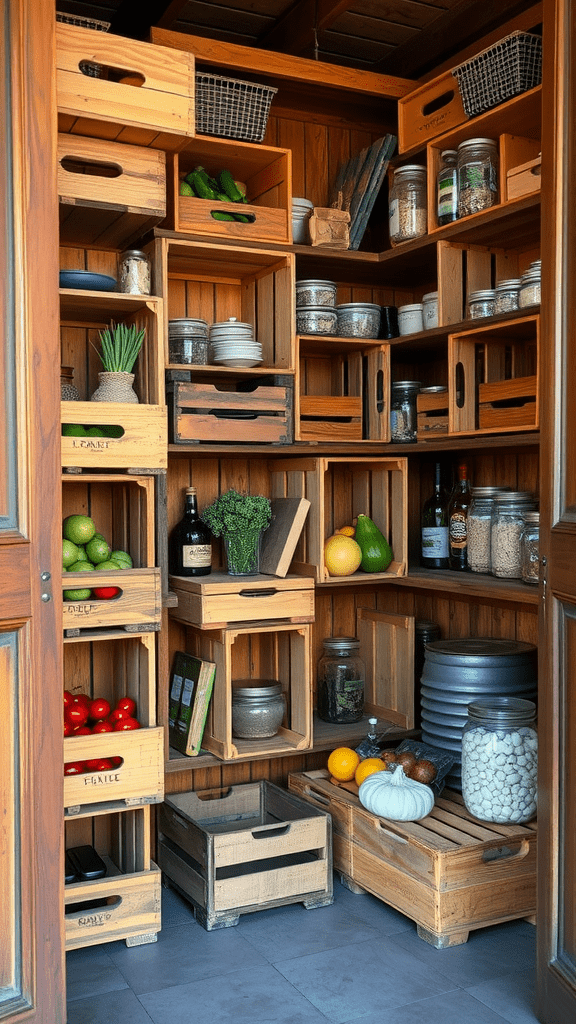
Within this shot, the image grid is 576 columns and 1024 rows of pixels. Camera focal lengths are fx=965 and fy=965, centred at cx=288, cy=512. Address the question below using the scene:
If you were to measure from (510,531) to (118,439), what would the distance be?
1148 mm

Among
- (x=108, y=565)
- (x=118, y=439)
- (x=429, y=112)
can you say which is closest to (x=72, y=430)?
(x=118, y=439)

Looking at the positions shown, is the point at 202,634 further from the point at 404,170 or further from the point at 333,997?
the point at 404,170

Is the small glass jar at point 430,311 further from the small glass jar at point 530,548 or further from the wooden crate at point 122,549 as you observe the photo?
the wooden crate at point 122,549

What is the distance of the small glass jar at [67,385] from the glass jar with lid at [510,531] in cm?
126

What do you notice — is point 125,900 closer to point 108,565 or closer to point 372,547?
point 108,565

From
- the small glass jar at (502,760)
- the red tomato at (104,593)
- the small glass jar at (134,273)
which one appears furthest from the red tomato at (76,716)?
the small glass jar at (134,273)

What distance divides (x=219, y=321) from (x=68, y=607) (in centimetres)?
121

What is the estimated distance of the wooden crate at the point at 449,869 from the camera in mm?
2445

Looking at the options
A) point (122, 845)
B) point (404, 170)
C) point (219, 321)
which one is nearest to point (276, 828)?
point (122, 845)

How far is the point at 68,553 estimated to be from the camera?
8.30ft

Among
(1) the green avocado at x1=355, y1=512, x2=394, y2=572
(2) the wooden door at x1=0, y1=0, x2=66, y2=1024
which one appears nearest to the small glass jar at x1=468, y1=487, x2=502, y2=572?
(1) the green avocado at x1=355, y1=512, x2=394, y2=572

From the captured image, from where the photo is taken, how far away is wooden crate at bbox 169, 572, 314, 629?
9.09 ft

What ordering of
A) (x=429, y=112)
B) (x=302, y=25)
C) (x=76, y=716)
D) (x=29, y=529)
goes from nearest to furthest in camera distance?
(x=29, y=529), (x=76, y=716), (x=302, y=25), (x=429, y=112)

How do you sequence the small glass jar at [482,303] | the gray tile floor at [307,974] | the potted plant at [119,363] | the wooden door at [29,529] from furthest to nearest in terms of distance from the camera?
the small glass jar at [482,303], the potted plant at [119,363], the gray tile floor at [307,974], the wooden door at [29,529]
